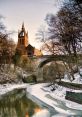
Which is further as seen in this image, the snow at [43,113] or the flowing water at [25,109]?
the flowing water at [25,109]

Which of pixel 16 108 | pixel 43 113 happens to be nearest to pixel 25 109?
pixel 16 108

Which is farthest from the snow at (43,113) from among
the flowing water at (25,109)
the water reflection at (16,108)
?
the water reflection at (16,108)

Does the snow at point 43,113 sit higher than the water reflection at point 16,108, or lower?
higher

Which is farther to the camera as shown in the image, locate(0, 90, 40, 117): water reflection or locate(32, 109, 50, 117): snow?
locate(0, 90, 40, 117): water reflection

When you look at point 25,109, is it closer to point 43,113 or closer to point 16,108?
point 16,108

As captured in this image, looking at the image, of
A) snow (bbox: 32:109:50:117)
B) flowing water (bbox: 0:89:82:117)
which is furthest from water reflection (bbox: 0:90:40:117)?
snow (bbox: 32:109:50:117)

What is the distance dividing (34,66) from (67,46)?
2915cm

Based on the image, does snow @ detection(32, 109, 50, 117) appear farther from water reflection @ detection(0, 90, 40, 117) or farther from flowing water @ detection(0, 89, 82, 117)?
water reflection @ detection(0, 90, 40, 117)

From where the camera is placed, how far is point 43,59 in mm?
66375

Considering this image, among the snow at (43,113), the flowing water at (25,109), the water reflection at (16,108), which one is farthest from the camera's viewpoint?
the water reflection at (16,108)

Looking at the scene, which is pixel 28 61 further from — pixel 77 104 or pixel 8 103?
pixel 77 104

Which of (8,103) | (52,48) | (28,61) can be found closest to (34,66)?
(28,61)

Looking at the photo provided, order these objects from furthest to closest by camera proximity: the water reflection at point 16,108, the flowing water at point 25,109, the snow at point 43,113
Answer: the water reflection at point 16,108
the flowing water at point 25,109
the snow at point 43,113

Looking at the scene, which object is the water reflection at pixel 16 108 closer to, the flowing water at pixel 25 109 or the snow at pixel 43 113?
the flowing water at pixel 25 109
